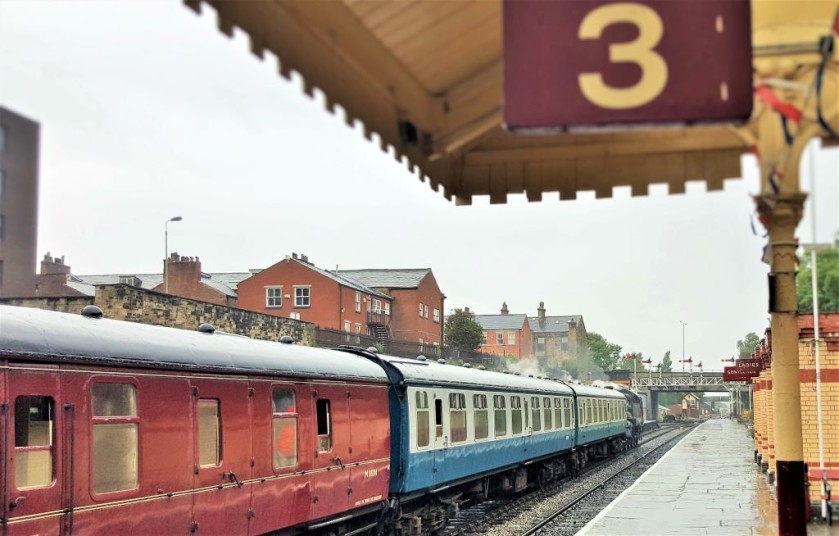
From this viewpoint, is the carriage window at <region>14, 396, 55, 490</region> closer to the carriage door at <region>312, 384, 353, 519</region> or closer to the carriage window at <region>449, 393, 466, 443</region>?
the carriage door at <region>312, 384, 353, 519</region>

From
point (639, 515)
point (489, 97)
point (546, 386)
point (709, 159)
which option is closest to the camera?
point (489, 97)

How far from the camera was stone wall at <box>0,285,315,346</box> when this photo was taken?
925 inches

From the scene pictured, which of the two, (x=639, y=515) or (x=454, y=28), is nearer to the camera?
(x=454, y=28)

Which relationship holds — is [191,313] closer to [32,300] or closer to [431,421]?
[32,300]

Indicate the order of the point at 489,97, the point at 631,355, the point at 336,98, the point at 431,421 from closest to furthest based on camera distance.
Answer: the point at 336,98, the point at 489,97, the point at 431,421, the point at 631,355

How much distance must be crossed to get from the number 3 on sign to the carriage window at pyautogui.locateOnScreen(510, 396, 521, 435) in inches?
715

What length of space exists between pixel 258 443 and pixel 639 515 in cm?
1054

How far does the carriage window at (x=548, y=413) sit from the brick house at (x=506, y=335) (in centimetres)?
7675

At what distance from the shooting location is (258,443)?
397 inches

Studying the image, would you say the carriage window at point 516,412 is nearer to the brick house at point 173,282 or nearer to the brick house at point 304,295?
the brick house at point 173,282

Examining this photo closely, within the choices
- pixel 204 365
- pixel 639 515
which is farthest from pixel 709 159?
pixel 639 515

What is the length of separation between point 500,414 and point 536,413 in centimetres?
404

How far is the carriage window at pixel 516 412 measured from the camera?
835 inches

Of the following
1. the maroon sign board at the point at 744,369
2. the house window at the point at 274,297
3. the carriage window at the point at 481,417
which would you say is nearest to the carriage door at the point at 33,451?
the carriage window at the point at 481,417
